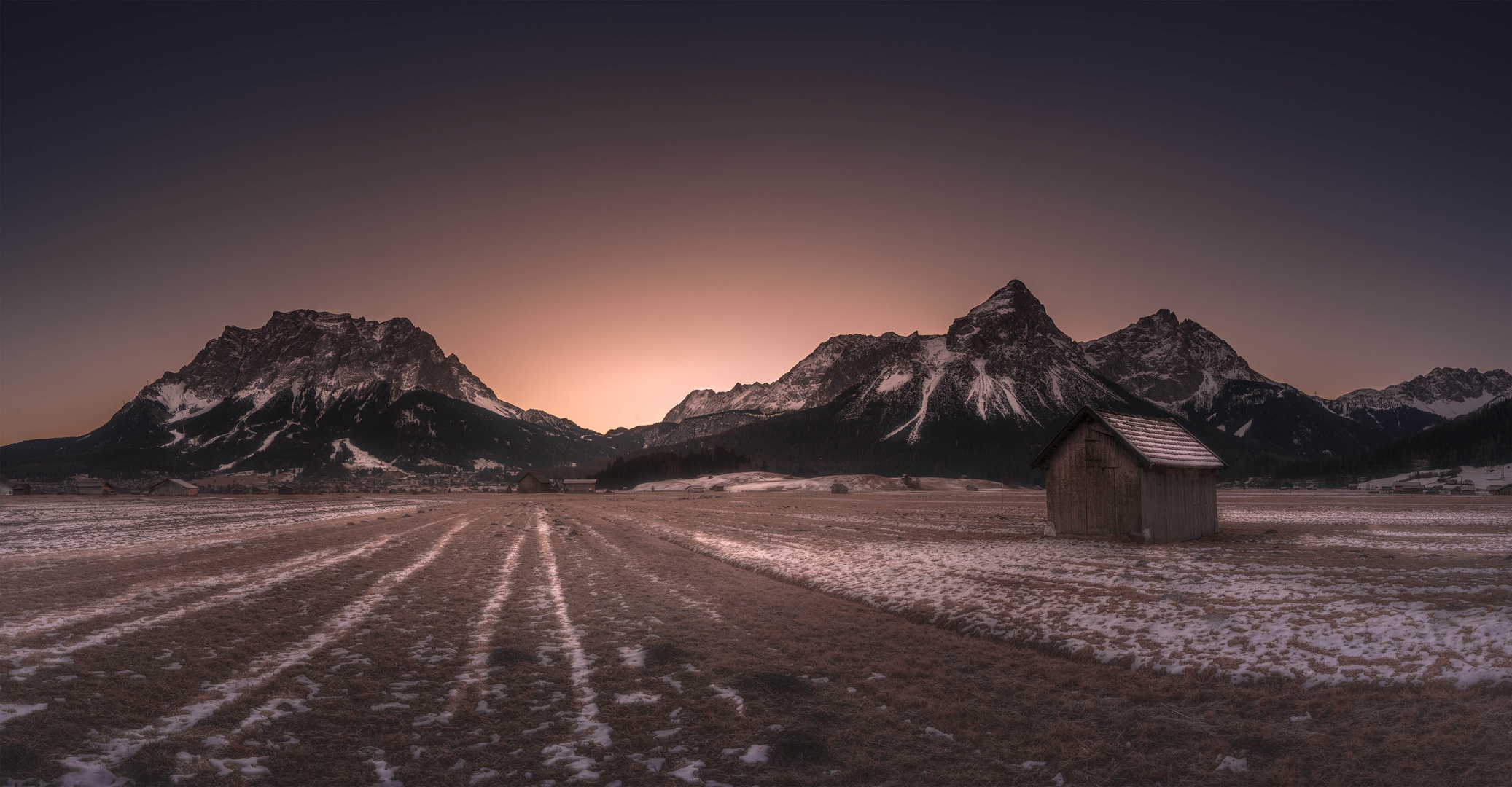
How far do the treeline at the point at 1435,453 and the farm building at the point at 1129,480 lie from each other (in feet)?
523

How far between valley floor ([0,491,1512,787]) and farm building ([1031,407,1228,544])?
18.8ft

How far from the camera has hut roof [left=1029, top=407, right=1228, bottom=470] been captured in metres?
30.3

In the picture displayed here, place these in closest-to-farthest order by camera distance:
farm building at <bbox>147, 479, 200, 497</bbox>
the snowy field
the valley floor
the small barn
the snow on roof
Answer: the valley floor < the snow on roof < the snowy field < farm building at <bbox>147, 479, 200, 497</bbox> < the small barn

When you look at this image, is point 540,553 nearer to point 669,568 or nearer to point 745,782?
point 669,568

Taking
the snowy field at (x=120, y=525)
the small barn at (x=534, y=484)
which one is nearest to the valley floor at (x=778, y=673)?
the snowy field at (x=120, y=525)

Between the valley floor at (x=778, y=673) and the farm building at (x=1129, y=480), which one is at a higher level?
the farm building at (x=1129, y=480)

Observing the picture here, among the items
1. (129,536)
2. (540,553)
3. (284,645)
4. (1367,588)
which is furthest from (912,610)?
(129,536)

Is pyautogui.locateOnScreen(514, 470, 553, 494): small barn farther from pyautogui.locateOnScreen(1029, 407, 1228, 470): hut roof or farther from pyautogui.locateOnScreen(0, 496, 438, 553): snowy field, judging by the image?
pyautogui.locateOnScreen(1029, 407, 1228, 470): hut roof

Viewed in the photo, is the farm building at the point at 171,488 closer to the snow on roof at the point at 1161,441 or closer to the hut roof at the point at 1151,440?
the hut roof at the point at 1151,440

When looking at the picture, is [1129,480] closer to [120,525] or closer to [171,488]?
[120,525]

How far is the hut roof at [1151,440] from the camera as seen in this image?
30.3 meters

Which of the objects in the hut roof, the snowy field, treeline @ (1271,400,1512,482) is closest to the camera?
the hut roof

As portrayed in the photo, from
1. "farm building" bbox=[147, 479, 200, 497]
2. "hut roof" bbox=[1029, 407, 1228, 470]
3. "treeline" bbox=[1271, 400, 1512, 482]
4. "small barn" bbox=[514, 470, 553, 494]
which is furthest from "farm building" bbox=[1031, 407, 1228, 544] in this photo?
"farm building" bbox=[147, 479, 200, 497]

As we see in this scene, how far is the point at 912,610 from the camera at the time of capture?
1717 centimetres
